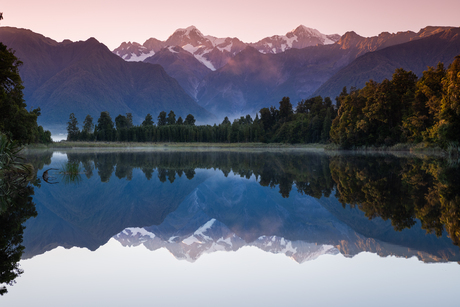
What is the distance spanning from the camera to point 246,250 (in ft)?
24.8

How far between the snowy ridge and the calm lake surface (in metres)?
0.02

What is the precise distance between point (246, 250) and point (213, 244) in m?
0.73

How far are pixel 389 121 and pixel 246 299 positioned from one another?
208 feet

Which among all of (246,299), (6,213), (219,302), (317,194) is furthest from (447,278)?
(6,213)

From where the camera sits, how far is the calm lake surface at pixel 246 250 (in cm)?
522

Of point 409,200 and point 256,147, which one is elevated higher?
point 409,200

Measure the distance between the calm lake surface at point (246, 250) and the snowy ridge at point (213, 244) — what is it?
0.08 ft

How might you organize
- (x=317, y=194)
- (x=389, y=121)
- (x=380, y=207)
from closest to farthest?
(x=380, y=207) < (x=317, y=194) < (x=389, y=121)

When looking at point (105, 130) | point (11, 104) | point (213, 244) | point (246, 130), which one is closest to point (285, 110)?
point (246, 130)

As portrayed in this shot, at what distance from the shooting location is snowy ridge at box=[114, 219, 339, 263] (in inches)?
285

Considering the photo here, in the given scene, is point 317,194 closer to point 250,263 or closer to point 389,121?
point 250,263

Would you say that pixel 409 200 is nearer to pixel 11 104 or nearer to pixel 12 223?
pixel 12 223

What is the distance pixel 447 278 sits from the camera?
558 centimetres

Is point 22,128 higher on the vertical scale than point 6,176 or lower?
higher
